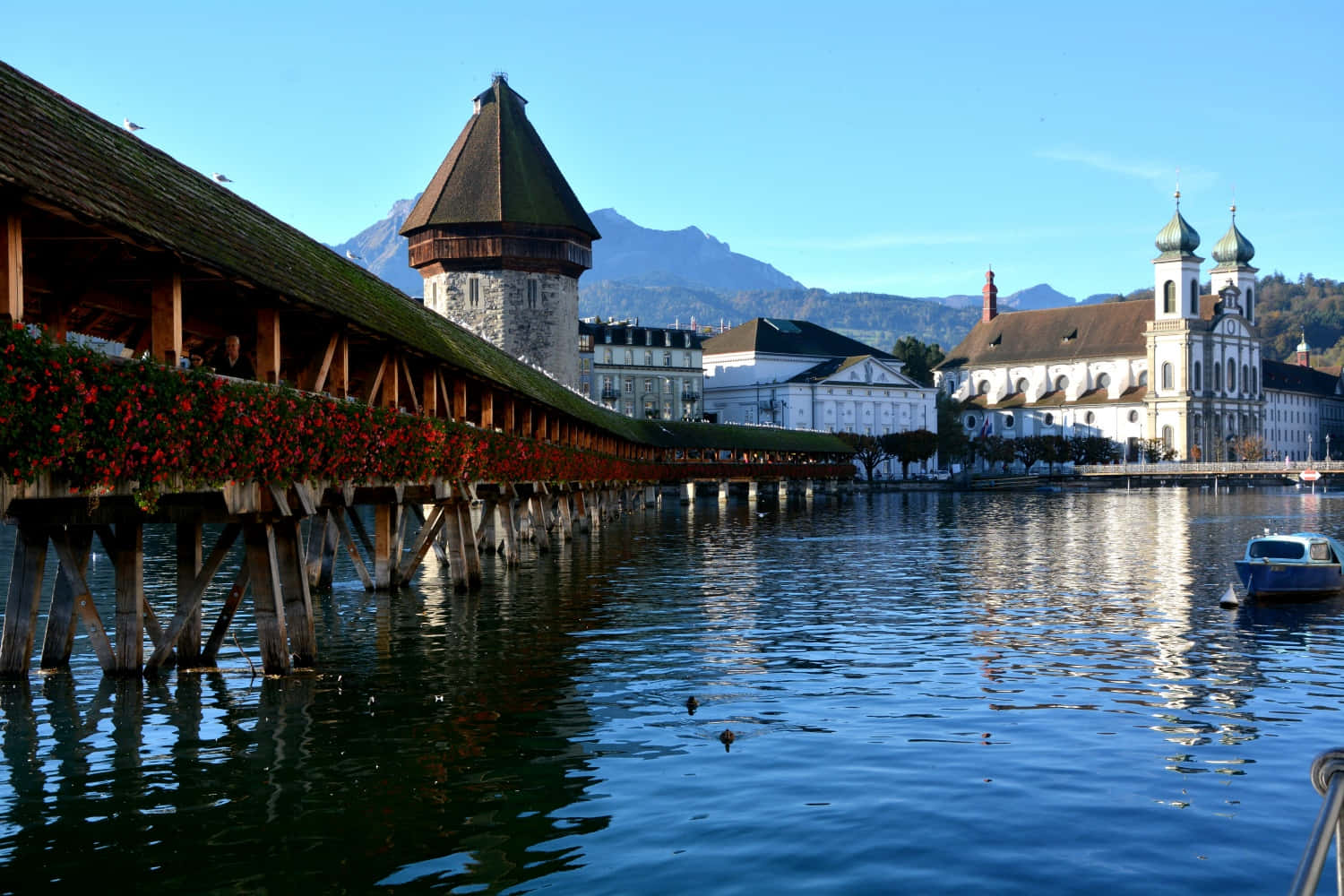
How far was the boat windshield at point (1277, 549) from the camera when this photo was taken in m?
36.6

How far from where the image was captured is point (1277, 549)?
36750 millimetres

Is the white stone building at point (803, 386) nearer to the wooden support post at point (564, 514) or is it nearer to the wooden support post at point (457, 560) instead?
the wooden support post at point (564, 514)

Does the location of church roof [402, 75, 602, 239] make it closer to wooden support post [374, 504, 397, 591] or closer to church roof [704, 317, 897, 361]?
wooden support post [374, 504, 397, 591]

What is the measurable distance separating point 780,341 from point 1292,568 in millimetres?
147417

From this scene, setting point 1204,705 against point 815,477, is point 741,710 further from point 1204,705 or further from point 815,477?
point 815,477

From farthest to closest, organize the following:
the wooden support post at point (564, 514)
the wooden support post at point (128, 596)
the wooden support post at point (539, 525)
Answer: the wooden support post at point (564, 514) < the wooden support post at point (539, 525) < the wooden support post at point (128, 596)

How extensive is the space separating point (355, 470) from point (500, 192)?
65.7 metres

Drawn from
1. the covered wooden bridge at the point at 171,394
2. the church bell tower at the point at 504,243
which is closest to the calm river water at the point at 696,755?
the covered wooden bridge at the point at 171,394

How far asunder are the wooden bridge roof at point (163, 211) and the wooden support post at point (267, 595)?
3.39 meters

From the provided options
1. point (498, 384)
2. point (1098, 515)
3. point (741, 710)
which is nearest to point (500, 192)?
point (1098, 515)

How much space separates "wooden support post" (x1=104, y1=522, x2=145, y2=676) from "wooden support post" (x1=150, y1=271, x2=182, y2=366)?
2.74 metres

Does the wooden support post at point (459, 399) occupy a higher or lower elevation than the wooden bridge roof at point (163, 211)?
lower

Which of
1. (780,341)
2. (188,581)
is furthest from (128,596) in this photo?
(780,341)

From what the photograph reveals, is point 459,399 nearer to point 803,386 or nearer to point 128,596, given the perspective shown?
point 128,596
